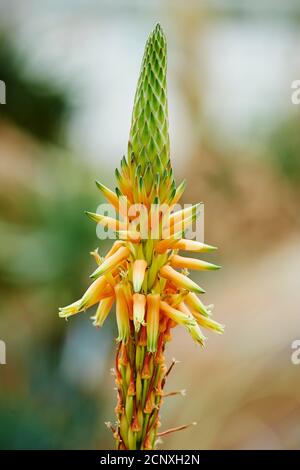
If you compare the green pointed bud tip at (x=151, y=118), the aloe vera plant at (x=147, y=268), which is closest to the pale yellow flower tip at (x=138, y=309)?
the aloe vera plant at (x=147, y=268)

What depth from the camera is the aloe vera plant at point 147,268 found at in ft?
1.98

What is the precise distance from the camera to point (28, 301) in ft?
9.47

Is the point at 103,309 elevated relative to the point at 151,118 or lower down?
lower down

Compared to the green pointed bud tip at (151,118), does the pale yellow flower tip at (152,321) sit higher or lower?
lower

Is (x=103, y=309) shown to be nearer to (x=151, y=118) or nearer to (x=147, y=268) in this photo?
(x=147, y=268)

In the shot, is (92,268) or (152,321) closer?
(152,321)

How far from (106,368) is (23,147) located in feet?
4.21

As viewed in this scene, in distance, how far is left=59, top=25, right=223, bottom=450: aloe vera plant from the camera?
603 millimetres

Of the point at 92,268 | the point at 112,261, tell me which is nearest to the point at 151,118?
the point at 112,261

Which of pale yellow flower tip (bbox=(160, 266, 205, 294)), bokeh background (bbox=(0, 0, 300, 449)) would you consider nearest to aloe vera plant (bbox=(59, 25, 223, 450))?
pale yellow flower tip (bbox=(160, 266, 205, 294))

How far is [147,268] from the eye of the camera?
0.63m

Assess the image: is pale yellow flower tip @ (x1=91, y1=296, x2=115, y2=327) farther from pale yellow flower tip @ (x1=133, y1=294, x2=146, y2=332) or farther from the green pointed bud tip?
the green pointed bud tip

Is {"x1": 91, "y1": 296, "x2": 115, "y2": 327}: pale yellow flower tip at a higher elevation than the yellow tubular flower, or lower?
lower

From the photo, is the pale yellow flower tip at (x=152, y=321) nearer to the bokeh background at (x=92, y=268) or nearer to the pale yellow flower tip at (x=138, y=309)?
the pale yellow flower tip at (x=138, y=309)
